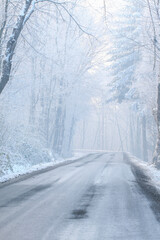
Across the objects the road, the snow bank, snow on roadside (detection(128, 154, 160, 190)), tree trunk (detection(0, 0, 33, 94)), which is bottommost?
the road

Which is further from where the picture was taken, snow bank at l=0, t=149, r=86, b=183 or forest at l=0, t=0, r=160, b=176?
snow bank at l=0, t=149, r=86, b=183

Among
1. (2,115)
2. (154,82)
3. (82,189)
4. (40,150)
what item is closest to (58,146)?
(40,150)

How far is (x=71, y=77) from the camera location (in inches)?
1236

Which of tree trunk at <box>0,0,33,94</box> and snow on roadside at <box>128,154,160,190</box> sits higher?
tree trunk at <box>0,0,33,94</box>

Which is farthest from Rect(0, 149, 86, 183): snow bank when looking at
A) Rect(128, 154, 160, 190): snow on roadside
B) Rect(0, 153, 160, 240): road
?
Rect(128, 154, 160, 190): snow on roadside

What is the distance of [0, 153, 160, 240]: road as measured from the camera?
183 inches

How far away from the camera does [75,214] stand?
592 cm

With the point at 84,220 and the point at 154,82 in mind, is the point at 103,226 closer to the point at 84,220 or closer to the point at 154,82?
the point at 84,220

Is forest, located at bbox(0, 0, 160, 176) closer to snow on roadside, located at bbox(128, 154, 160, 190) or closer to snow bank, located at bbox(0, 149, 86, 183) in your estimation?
snow bank, located at bbox(0, 149, 86, 183)

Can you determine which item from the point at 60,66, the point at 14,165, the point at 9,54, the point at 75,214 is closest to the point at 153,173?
the point at 14,165

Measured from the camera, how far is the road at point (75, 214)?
4.66 metres

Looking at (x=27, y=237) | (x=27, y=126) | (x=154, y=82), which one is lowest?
(x=27, y=237)

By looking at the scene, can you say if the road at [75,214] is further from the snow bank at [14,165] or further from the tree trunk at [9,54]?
the tree trunk at [9,54]

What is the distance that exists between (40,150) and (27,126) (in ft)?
7.42
